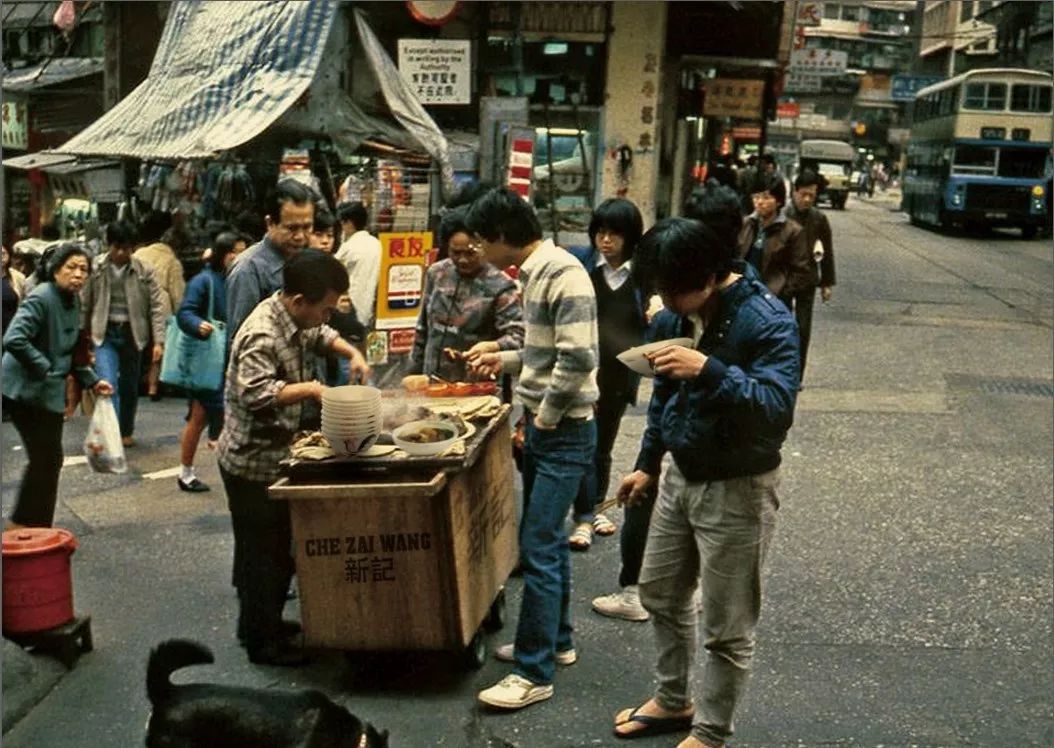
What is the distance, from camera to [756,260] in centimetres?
888

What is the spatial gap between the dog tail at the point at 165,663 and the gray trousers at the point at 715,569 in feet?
5.15

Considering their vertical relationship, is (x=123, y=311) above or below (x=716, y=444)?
below

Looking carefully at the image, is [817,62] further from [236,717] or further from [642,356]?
[236,717]

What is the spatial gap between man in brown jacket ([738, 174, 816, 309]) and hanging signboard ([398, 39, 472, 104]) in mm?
5139

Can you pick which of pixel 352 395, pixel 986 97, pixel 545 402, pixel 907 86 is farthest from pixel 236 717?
pixel 907 86

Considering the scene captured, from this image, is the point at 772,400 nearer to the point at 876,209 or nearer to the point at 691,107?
the point at 691,107

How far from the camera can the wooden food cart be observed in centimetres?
415

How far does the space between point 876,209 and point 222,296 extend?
146ft

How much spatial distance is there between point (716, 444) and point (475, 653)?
5.60 feet

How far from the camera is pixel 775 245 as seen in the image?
29.7 feet

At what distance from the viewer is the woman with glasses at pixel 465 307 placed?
5.52 m

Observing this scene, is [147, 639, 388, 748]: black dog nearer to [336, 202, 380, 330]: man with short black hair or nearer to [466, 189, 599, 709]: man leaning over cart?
[466, 189, 599, 709]: man leaning over cart

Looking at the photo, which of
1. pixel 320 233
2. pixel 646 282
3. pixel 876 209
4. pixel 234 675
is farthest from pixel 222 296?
pixel 876 209

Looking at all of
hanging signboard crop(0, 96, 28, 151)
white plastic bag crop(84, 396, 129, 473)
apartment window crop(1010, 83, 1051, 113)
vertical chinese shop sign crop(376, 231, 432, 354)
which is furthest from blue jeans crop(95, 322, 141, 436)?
apartment window crop(1010, 83, 1051, 113)
